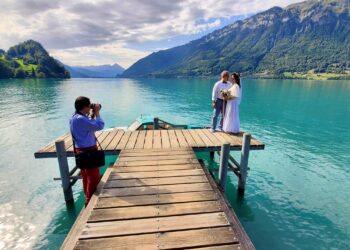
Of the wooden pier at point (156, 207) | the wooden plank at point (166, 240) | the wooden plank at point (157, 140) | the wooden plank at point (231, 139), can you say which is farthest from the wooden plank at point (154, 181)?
the wooden plank at point (231, 139)

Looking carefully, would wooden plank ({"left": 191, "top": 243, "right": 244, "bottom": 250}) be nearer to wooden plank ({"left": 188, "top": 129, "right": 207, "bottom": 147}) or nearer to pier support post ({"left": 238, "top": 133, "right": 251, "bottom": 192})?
pier support post ({"left": 238, "top": 133, "right": 251, "bottom": 192})

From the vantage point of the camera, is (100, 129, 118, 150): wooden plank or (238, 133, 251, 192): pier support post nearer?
(238, 133, 251, 192): pier support post

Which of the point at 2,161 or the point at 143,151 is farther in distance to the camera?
the point at 2,161

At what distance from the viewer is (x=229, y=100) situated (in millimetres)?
11203

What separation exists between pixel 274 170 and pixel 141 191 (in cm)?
1249

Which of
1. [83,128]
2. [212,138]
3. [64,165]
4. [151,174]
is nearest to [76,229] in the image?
[83,128]

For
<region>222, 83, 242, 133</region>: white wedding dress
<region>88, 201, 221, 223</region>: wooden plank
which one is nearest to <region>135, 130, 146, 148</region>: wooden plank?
<region>222, 83, 242, 133</region>: white wedding dress

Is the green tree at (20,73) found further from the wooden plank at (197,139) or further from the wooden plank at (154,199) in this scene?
the wooden plank at (154,199)

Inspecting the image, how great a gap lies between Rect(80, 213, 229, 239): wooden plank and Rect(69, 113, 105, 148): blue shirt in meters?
2.58

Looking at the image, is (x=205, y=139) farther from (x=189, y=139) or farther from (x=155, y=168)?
(x=155, y=168)

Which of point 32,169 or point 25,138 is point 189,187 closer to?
point 32,169

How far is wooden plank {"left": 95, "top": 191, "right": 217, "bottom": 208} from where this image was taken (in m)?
5.54

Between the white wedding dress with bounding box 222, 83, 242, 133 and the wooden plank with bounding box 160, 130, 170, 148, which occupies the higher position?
the white wedding dress with bounding box 222, 83, 242, 133

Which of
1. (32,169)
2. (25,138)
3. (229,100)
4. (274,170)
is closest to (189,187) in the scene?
(229,100)
